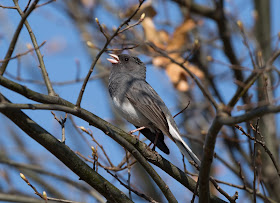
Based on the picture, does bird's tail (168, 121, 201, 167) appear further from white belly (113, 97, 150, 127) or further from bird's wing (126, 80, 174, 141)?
white belly (113, 97, 150, 127)

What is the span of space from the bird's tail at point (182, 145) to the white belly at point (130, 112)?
25cm

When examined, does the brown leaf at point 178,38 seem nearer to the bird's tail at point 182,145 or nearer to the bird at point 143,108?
the bird at point 143,108

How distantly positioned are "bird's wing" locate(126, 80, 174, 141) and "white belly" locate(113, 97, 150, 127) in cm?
4

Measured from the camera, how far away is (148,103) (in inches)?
137

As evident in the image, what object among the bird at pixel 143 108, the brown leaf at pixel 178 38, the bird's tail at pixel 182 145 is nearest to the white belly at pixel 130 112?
the bird at pixel 143 108

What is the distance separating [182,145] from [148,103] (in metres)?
0.64

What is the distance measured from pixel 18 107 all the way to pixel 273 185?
267 cm

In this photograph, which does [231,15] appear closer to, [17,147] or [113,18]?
[113,18]

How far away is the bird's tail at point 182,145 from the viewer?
288 cm

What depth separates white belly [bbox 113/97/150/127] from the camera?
3418 mm

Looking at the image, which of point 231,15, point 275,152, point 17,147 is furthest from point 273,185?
point 17,147

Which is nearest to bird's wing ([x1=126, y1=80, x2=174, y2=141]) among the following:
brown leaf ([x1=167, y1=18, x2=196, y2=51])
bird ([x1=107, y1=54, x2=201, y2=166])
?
bird ([x1=107, y1=54, x2=201, y2=166])

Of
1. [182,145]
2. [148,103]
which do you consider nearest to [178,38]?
[148,103]

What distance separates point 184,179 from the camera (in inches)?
104
